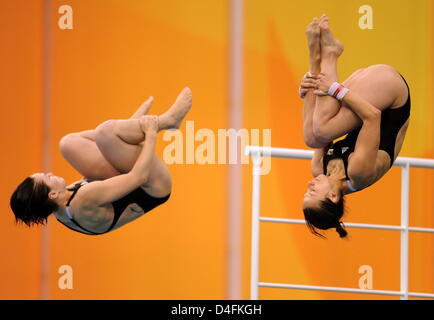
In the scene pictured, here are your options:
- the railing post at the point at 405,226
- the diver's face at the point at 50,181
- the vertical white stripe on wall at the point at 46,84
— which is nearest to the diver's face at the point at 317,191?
the railing post at the point at 405,226

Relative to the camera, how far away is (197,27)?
15.2 feet

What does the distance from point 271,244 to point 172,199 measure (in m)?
0.68

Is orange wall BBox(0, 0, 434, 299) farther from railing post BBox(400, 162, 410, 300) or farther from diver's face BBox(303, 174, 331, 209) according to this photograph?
diver's face BBox(303, 174, 331, 209)

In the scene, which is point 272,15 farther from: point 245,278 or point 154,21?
point 245,278

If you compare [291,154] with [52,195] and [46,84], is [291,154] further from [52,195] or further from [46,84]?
[46,84]

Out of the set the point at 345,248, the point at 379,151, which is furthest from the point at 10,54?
the point at 379,151

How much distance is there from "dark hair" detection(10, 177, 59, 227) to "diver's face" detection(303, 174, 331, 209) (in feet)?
3.30

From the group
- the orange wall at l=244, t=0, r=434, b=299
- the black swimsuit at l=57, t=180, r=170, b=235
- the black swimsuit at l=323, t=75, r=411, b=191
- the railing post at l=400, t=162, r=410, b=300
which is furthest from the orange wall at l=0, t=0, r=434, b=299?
the black swimsuit at l=323, t=75, r=411, b=191

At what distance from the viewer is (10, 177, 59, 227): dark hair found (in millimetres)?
2840

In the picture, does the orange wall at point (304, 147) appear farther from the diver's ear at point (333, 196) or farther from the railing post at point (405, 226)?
the diver's ear at point (333, 196)

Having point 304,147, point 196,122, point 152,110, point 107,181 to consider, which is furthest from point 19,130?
point 107,181

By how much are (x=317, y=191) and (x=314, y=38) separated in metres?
0.59

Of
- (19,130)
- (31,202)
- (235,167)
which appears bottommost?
(31,202)

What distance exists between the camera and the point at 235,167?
4.54 m
